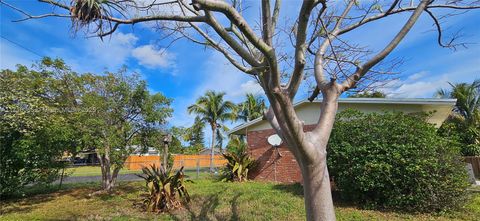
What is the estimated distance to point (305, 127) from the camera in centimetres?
1194

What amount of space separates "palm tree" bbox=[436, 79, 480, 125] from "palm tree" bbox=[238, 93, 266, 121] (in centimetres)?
1693

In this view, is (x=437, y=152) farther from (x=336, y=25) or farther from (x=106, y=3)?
(x=106, y=3)

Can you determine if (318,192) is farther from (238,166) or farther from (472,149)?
(472,149)

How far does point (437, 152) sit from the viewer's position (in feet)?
23.2

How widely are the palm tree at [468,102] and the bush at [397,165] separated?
1277 centimetres

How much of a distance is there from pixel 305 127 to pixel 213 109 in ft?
56.4

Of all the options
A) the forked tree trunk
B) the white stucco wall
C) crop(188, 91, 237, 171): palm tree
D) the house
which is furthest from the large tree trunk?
crop(188, 91, 237, 171): palm tree

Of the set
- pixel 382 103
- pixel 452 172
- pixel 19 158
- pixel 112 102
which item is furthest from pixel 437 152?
pixel 19 158

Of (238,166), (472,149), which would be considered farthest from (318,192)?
(472,149)

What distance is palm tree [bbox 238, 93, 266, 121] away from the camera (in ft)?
101

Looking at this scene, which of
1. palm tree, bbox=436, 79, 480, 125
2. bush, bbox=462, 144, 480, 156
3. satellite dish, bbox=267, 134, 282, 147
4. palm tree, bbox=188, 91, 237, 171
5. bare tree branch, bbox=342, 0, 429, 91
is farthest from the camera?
palm tree, bbox=188, 91, 237, 171

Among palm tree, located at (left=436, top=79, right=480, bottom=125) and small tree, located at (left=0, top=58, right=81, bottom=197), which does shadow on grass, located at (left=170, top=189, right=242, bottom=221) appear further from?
palm tree, located at (left=436, top=79, right=480, bottom=125)

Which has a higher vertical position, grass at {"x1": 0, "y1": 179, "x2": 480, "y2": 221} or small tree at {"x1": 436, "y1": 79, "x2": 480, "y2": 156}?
small tree at {"x1": 436, "y1": 79, "x2": 480, "y2": 156}

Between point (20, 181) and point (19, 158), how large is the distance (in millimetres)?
781
